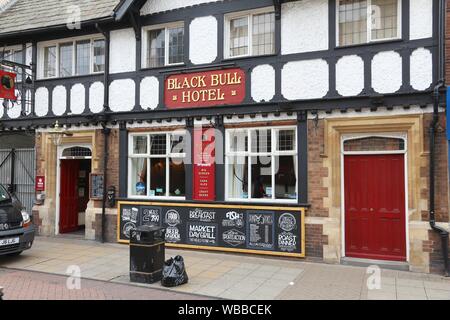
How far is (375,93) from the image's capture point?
27.6 ft

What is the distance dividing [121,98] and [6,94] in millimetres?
3344

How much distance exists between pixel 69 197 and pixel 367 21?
951 cm

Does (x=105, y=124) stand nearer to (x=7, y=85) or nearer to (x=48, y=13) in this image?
(x=7, y=85)

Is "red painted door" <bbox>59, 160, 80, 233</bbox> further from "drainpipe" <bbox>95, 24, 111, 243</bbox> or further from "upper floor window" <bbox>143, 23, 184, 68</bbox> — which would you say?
"upper floor window" <bbox>143, 23, 184, 68</bbox>

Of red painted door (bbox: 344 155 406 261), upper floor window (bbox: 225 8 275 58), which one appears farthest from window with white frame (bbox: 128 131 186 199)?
red painted door (bbox: 344 155 406 261)

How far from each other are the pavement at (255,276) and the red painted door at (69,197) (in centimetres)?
231

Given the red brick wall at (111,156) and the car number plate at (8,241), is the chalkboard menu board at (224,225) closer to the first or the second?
the red brick wall at (111,156)

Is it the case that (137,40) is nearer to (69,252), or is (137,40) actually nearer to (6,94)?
(6,94)

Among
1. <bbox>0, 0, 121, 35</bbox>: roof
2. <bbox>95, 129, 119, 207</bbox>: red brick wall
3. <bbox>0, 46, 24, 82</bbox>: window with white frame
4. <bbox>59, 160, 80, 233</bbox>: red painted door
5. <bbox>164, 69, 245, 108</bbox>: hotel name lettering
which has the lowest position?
<bbox>59, 160, 80, 233</bbox>: red painted door

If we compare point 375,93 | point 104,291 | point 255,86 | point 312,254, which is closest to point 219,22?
point 255,86

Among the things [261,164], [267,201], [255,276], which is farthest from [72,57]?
[255,276]

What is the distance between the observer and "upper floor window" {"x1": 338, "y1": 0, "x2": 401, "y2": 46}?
8586mm

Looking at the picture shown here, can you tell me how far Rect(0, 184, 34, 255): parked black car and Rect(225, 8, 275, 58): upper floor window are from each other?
5.95m

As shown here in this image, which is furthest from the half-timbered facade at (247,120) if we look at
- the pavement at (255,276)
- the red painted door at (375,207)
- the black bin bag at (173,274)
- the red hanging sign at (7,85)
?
the black bin bag at (173,274)
